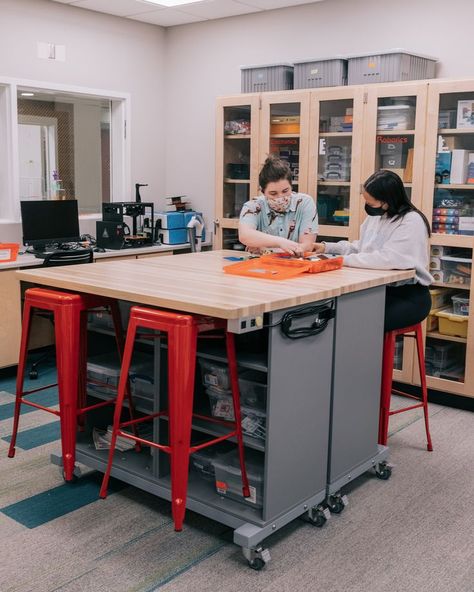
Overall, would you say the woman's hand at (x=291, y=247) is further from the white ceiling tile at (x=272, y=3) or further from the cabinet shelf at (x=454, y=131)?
the white ceiling tile at (x=272, y=3)

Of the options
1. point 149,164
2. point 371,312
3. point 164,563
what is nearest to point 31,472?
point 164,563

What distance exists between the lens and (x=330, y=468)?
2828mm

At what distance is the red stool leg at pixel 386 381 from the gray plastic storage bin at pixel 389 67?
6.22 feet

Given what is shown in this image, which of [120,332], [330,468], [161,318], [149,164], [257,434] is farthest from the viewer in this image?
[149,164]

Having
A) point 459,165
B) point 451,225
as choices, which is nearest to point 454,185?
point 459,165

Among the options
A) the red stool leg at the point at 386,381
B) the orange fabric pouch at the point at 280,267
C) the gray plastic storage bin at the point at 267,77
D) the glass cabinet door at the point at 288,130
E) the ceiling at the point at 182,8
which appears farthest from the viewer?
the ceiling at the point at 182,8

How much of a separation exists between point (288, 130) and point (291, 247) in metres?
1.76

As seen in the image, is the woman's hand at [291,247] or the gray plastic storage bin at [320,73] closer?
the woman's hand at [291,247]

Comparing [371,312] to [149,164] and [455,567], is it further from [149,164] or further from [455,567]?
[149,164]

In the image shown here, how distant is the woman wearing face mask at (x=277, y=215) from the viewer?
346 centimetres

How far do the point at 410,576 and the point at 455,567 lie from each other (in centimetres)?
19

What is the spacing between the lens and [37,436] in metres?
3.63

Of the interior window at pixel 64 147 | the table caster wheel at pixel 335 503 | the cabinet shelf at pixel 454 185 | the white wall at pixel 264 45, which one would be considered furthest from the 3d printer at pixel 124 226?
the table caster wheel at pixel 335 503

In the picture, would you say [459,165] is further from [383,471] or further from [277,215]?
[383,471]
